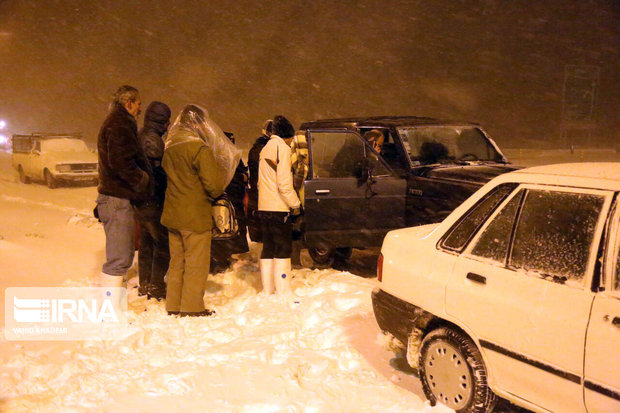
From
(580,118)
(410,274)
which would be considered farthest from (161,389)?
(580,118)

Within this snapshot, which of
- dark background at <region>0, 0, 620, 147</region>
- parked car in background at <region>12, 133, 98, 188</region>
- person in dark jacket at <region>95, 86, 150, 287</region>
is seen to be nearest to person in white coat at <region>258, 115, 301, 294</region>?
person in dark jacket at <region>95, 86, 150, 287</region>

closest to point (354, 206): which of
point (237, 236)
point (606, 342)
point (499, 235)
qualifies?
point (237, 236)

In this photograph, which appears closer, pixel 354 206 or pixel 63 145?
pixel 354 206

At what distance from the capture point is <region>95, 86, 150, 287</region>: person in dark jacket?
4.84 m

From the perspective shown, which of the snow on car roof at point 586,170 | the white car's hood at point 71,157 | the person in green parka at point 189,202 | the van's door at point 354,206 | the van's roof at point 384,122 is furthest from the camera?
the white car's hood at point 71,157

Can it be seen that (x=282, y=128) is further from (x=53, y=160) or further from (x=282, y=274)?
(x=53, y=160)

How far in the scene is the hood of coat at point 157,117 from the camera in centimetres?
556

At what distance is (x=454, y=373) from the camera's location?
3529 millimetres

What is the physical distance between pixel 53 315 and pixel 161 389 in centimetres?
211

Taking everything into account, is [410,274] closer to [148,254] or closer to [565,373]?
[565,373]

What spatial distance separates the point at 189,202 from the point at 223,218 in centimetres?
40

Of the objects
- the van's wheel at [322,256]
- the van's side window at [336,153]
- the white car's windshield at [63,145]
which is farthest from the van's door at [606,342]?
the white car's windshield at [63,145]

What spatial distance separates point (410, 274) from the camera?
3.91 m

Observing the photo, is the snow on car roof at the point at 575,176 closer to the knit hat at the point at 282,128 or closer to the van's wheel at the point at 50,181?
the knit hat at the point at 282,128
